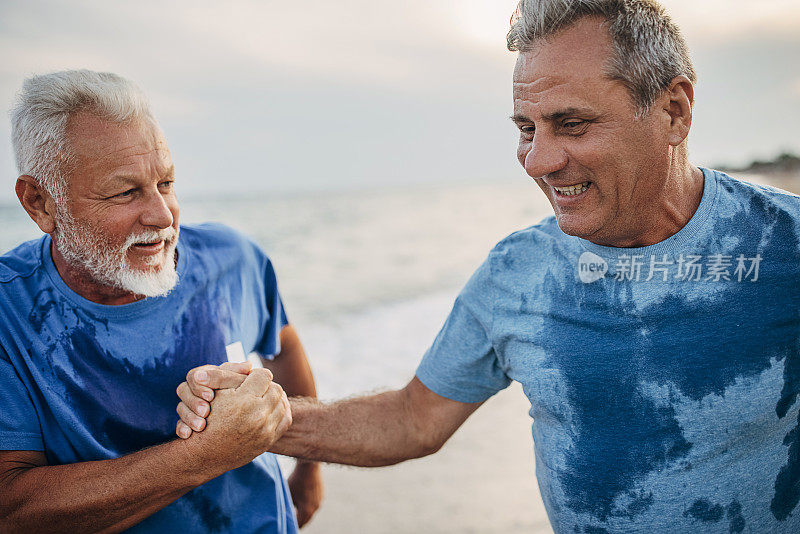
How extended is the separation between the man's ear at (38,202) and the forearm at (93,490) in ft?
2.71

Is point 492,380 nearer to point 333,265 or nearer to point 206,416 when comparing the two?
point 206,416

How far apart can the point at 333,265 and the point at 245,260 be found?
11.2m

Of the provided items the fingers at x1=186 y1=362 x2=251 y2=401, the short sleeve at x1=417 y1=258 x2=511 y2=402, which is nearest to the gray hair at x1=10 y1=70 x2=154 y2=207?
the fingers at x1=186 y1=362 x2=251 y2=401

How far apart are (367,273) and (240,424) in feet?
35.5

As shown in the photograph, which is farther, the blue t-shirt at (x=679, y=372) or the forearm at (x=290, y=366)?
the forearm at (x=290, y=366)

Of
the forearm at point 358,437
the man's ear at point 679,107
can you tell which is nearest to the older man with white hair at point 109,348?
the forearm at point 358,437

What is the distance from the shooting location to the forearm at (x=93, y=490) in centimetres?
178

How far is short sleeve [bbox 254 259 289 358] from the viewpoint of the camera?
2.62m

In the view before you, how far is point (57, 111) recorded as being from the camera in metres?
1.95

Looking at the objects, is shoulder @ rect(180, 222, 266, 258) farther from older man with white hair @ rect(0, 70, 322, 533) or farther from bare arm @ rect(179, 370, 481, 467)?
bare arm @ rect(179, 370, 481, 467)

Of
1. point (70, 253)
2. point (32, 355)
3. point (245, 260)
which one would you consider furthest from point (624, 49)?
point (32, 355)

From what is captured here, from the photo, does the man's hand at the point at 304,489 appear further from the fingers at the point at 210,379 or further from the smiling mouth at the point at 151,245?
the smiling mouth at the point at 151,245

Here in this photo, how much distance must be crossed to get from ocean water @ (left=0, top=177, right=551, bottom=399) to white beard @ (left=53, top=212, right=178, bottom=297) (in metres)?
1.83

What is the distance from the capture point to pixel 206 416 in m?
1.96
